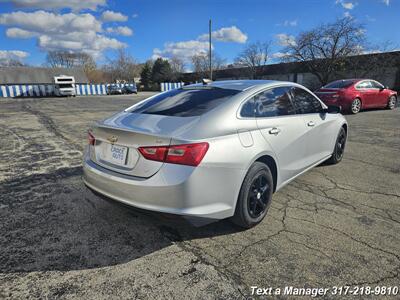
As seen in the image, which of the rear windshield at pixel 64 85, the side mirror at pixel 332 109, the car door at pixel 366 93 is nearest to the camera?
the side mirror at pixel 332 109

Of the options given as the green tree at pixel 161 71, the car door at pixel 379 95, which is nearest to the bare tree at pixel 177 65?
the green tree at pixel 161 71

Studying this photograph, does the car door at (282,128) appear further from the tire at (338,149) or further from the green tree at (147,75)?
the green tree at (147,75)

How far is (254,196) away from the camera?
287 centimetres

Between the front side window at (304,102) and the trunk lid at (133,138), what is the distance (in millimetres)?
1837

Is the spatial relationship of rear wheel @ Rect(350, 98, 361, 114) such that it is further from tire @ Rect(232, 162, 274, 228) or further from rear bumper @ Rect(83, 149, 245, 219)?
rear bumper @ Rect(83, 149, 245, 219)

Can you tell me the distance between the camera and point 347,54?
1086 inches

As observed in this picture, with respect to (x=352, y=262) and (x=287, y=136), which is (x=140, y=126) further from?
(x=352, y=262)

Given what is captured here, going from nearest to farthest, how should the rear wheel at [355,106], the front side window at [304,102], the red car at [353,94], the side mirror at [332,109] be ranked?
the front side window at [304,102]
the side mirror at [332,109]
the red car at [353,94]
the rear wheel at [355,106]

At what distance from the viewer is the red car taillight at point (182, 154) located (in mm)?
2266

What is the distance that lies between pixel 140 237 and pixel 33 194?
2.05 meters

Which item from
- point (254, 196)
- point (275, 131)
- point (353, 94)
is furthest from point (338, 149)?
point (353, 94)

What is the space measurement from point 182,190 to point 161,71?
6763 cm

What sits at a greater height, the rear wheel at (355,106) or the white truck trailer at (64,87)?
the white truck trailer at (64,87)

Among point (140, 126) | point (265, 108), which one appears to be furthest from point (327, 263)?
point (140, 126)
